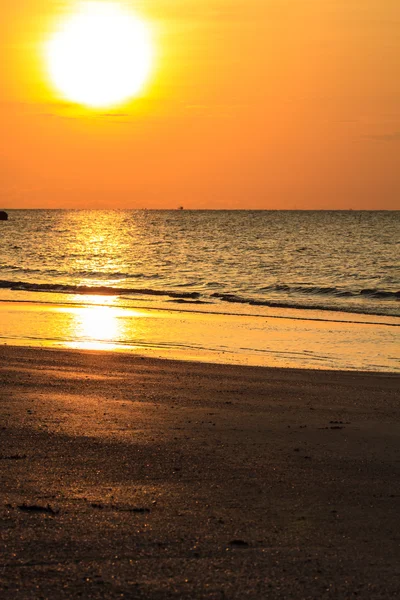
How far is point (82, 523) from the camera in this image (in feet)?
18.5

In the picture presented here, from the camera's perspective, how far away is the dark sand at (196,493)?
4820mm

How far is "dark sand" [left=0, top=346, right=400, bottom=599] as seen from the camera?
15.8 ft

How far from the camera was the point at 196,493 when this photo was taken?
6.38 m

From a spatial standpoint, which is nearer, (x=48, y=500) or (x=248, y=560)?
(x=248, y=560)

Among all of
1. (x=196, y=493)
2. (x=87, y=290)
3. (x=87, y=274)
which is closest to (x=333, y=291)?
(x=87, y=290)

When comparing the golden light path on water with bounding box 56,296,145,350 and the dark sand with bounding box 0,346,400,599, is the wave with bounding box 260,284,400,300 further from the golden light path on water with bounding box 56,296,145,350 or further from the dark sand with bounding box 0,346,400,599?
the dark sand with bounding box 0,346,400,599

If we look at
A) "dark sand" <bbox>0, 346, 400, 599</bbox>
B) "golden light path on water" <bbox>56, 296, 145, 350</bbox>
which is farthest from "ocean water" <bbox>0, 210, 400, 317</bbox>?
"dark sand" <bbox>0, 346, 400, 599</bbox>

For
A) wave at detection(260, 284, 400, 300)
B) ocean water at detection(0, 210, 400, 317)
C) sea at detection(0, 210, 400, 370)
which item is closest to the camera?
sea at detection(0, 210, 400, 370)

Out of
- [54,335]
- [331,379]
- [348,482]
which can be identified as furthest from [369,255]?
[348,482]

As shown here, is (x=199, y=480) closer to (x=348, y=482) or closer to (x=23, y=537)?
(x=348, y=482)

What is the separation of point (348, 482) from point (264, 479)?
27.0 inches

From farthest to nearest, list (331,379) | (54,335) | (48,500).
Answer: (54,335)
(331,379)
(48,500)

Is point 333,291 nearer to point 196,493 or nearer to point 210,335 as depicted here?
point 210,335

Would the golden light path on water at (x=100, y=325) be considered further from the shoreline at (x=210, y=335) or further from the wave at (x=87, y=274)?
the wave at (x=87, y=274)
